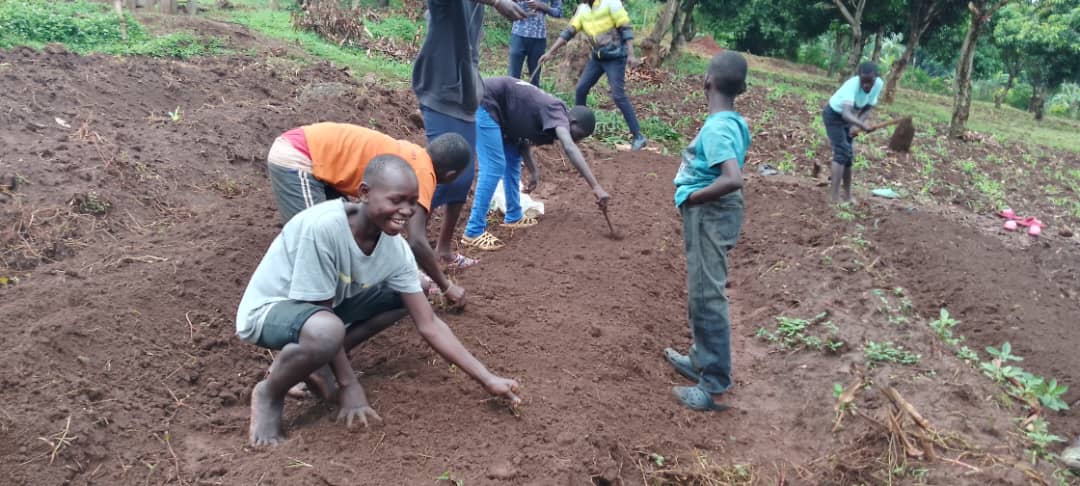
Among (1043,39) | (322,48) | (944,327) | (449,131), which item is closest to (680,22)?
(1043,39)

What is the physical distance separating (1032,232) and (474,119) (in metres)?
5.69

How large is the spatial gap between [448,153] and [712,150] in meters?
1.25

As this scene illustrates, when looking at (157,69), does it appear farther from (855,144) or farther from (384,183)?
(855,144)

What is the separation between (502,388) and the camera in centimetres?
310

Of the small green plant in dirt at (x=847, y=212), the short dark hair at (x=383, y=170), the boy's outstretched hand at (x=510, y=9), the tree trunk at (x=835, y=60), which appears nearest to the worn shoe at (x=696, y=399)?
the short dark hair at (x=383, y=170)

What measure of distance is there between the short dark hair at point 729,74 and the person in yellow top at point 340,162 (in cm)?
125

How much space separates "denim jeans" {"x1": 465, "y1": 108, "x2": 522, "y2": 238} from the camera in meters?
5.14

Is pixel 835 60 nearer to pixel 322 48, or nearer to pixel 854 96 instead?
pixel 322 48

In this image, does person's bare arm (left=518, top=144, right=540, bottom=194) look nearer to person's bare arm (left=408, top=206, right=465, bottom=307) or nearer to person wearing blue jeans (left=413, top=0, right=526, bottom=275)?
person wearing blue jeans (left=413, top=0, right=526, bottom=275)

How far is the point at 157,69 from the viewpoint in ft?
27.0

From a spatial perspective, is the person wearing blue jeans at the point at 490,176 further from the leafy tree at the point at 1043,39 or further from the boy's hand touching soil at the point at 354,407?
the leafy tree at the point at 1043,39

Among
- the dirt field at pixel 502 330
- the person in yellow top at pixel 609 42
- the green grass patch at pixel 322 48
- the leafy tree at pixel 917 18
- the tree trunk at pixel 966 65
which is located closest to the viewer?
the dirt field at pixel 502 330

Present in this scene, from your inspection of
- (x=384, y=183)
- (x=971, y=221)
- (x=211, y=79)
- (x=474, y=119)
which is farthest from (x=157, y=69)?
(x=971, y=221)

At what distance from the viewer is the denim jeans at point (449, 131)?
14.5 feet
